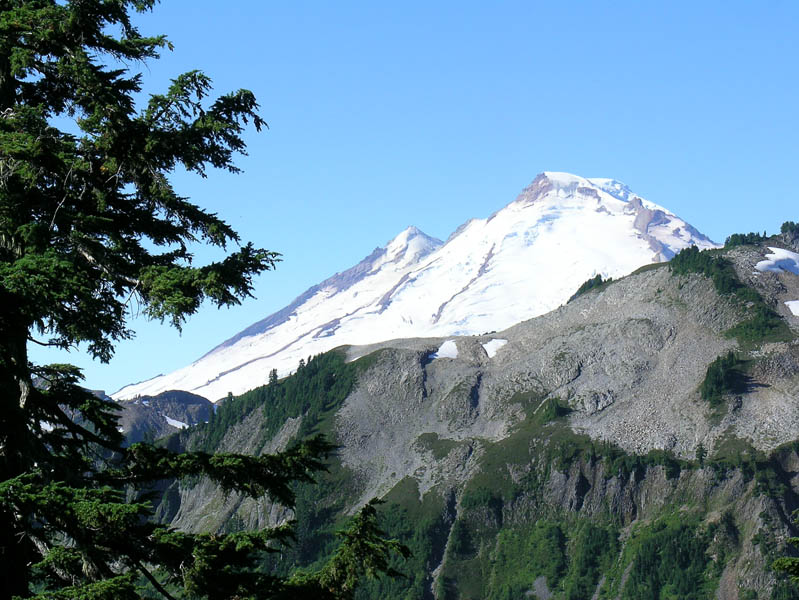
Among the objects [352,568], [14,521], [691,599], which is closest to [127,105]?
[14,521]

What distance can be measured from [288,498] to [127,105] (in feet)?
25.4

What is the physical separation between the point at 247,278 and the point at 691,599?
201 metres

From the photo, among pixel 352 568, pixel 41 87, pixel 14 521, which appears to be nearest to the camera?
pixel 14 521

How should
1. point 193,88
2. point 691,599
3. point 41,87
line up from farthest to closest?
point 691,599 < point 41,87 < point 193,88

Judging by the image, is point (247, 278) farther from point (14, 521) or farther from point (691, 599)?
point (691, 599)

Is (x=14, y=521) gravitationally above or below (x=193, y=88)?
below

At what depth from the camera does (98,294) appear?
18.1 meters

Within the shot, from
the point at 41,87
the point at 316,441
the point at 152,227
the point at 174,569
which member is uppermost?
the point at 41,87

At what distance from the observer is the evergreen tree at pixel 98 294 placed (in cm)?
1516

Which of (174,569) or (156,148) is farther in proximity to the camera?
(156,148)

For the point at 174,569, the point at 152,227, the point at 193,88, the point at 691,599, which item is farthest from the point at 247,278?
the point at 691,599

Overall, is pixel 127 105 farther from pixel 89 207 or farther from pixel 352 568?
pixel 352 568

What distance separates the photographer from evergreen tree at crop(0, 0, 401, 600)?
15.2 meters

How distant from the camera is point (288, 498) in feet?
57.3
